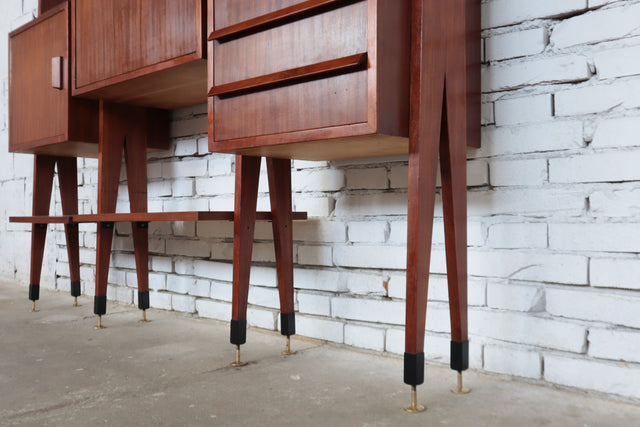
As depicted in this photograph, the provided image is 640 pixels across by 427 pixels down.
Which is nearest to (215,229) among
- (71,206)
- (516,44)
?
(71,206)

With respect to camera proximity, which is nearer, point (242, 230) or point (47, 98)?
point (242, 230)

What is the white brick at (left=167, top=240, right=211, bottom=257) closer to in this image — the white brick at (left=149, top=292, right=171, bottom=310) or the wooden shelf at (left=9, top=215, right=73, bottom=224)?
the white brick at (left=149, top=292, right=171, bottom=310)

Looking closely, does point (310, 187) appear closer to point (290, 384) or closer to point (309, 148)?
point (309, 148)

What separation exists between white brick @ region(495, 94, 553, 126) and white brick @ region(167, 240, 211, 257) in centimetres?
131

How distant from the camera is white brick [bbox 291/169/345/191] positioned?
1.85 meters

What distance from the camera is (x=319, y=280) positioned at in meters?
1.89

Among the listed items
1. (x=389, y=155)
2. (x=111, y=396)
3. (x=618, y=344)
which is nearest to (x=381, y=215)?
(x=389, y=155)

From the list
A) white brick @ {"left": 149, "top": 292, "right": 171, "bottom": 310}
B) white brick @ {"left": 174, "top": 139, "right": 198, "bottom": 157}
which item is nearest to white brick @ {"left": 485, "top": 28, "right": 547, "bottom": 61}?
white brick @ {"left": 174, "top": 139, "right": 198, "bottom": 157}

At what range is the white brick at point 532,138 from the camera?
1355mm

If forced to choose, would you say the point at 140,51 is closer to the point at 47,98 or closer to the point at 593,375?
the point at 47,98

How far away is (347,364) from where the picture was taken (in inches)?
62.3

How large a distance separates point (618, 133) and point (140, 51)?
4.55 ft

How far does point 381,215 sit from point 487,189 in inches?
13.8

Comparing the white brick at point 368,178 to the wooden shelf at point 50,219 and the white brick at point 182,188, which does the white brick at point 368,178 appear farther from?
the wooden shelf at point 50,219
